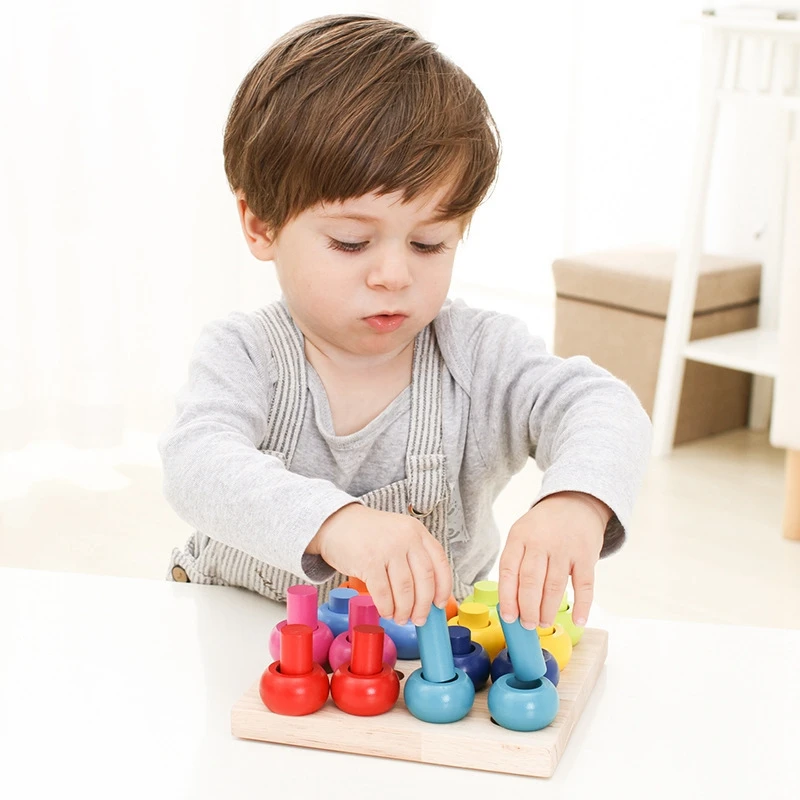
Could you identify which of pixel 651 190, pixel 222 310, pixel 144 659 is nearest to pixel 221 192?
pixel 222 310

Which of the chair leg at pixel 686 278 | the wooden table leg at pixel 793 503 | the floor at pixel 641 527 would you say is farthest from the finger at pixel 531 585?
the chair leg at pixel 686 278

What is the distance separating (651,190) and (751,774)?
297cm

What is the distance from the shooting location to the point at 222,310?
2377 mm

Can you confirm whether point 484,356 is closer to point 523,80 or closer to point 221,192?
point 221,192

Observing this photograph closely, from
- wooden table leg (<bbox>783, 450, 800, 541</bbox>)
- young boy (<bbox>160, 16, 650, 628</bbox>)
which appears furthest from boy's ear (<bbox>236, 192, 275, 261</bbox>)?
wooden table leg (<bbox>783, 450, 800, 541</bbox>)

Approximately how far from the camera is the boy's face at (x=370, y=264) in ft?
2.36

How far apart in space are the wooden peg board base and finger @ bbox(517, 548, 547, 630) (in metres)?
0.05

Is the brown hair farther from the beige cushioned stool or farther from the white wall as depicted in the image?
the beige cushioned stool

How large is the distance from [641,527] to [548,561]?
1.53 metres

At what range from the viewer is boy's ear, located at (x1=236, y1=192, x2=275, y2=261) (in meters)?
0.82

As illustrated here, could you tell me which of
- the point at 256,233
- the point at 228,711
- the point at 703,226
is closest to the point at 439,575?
the point at 228,711

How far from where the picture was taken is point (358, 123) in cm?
73

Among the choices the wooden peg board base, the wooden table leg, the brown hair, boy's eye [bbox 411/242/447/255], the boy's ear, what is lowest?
the wooden table leg

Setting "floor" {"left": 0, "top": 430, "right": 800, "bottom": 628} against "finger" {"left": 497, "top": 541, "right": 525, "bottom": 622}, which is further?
"floor" {"left": 0, "top": 430, "right": 800, "bottom": 628}
